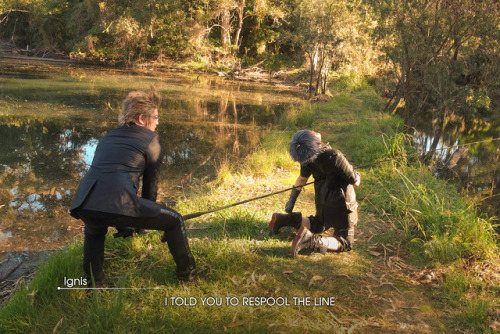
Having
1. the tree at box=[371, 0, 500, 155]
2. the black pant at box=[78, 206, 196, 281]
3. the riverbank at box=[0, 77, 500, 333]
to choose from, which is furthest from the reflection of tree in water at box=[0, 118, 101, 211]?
the tree at box=[371, 0, 500, 155]

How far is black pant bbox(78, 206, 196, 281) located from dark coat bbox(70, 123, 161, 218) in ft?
0.24

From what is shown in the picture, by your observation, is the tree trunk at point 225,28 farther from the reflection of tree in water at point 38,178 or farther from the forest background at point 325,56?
the reflection of tree in water at point 38,178

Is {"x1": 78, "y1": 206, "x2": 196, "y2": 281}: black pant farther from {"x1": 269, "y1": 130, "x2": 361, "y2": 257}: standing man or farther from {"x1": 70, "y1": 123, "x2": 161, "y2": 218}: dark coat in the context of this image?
{"x1": 269, "y1": 130, "x2": 361, "y2": 257}: standing man

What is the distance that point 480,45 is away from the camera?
A: 837cm

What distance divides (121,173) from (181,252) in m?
0.86

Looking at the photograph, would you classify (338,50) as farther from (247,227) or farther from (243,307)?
(243,307)

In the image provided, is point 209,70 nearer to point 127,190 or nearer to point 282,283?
point 282,283

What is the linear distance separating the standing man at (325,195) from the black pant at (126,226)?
3.95 ft

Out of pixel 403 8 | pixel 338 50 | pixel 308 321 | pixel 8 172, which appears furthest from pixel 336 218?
pixel 338 50

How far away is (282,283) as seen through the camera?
3301 mm

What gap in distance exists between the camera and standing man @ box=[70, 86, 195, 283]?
260 centimetres

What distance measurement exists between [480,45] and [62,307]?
974cm

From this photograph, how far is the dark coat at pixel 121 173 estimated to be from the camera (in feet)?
8.49

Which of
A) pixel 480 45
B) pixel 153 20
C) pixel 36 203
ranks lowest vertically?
pixel 36 203
